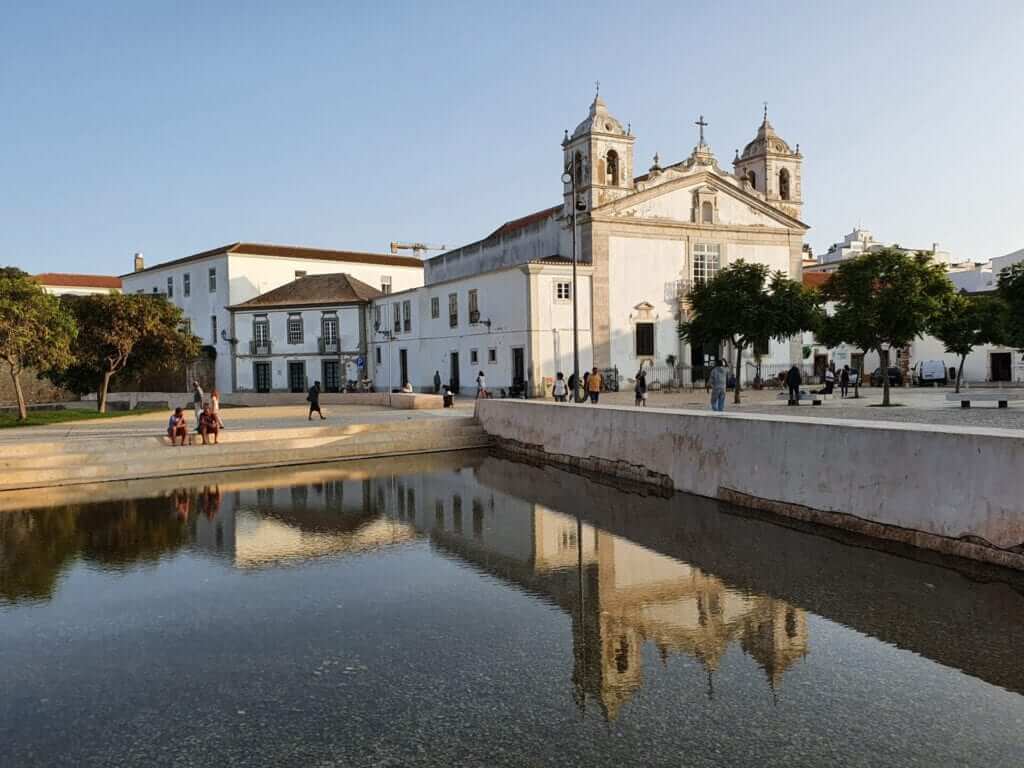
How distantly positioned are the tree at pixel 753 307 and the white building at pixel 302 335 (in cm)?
2305

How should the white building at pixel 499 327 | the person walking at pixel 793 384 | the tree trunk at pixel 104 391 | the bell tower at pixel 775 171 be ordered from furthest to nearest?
the bell tower at pixel 775 171
the white building at pixel 499 327
the tree trunk at pixel 104 391
the person walking at pixel 793 384

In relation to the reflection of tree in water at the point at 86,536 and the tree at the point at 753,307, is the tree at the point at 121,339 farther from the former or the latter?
the tree at the point at 753,307

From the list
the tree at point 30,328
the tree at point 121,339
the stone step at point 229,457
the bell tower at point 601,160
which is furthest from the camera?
the bell tower at point 601,160

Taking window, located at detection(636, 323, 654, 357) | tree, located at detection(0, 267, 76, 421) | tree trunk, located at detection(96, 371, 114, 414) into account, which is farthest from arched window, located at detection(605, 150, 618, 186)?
tree, located at detection(0, 267, 76, 421)

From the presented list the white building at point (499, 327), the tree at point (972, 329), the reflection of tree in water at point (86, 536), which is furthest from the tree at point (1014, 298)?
the white building at point (499, 327)

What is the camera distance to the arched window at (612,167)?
34375 millimetres

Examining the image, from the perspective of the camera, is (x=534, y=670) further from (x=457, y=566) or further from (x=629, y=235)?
(x=629, y=235)

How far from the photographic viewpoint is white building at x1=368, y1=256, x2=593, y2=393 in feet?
104

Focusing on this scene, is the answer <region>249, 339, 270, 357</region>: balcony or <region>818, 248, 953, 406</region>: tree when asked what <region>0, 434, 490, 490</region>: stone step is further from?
<region>249, 339, 270, 357</region>: balcony

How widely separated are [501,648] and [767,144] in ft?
123

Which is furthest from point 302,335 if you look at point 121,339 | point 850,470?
point 850,470

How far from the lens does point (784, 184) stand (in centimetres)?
3959

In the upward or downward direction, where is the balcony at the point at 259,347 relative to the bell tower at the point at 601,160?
downward

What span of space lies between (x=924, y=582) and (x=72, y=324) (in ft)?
80.8
